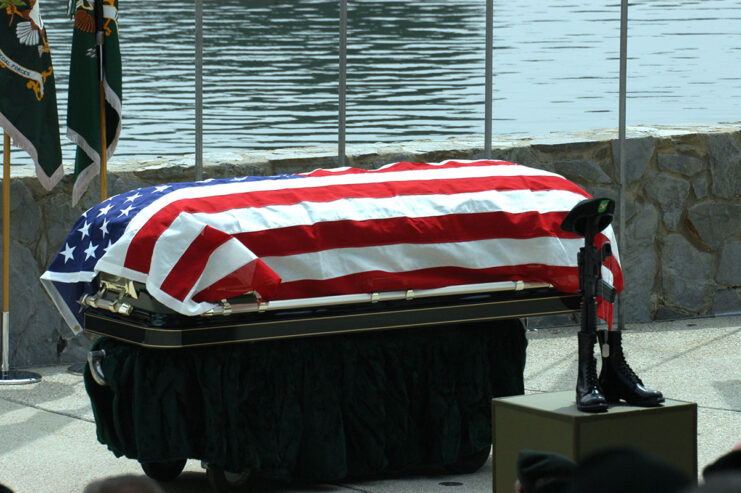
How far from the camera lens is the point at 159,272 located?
460 centimetres

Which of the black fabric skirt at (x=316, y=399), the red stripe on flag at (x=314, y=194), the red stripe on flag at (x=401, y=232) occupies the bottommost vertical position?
the black fabric skirt at (x=316, y=399)

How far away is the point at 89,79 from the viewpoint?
692 cm

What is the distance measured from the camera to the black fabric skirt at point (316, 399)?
479 cm

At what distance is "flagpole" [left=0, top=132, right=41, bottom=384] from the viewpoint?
6.75 meters

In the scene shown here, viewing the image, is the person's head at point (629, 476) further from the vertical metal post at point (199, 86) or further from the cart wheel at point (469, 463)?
the vertical metal post at point (199, 86)

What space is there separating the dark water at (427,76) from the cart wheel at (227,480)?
13.7ft

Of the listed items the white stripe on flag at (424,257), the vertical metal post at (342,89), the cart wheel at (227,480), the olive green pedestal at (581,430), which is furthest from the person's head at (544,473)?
the vertical metal post at (342,89)

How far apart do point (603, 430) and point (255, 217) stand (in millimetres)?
1459

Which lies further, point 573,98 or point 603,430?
point 573,98

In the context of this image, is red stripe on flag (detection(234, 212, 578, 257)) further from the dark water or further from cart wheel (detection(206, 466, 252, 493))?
the dark water

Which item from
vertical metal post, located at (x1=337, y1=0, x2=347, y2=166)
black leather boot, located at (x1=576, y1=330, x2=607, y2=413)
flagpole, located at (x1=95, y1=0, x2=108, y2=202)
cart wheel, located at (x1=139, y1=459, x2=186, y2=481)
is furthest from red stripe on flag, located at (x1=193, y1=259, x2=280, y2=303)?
vertical metal post, located at (x1=337, y1=0, x2=347, y2=166)

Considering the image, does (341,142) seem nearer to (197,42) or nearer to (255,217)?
(197,42)

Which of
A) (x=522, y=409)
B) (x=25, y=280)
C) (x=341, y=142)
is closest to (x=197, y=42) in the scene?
(x=341, y=142)

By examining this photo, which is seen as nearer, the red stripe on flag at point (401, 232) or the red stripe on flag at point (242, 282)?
the red stripe on flag at point (242, 282)
